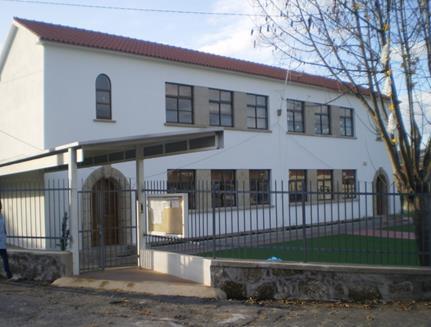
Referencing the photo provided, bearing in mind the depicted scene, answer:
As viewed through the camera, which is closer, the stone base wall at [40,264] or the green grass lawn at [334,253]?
the green grass lawn at [334,253]

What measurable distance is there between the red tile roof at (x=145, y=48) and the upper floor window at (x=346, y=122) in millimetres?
2897

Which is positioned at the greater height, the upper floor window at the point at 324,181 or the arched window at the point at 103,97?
the arched window at the point at 103,97

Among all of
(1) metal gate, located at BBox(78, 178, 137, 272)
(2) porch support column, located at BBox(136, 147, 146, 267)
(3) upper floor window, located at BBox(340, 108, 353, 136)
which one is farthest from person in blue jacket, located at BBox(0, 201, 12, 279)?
(3) upper floor window, located at BBox(340, 108, 353, 136)

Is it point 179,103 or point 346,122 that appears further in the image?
point 346,122

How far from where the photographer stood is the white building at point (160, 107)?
16406 mm

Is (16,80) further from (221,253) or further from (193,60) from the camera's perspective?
(221,253)

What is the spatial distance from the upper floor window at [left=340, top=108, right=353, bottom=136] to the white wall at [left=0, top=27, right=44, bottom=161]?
16.9m

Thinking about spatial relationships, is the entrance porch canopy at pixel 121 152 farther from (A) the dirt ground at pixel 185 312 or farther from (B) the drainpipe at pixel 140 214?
(A) the dirt ground at pixel 185 312

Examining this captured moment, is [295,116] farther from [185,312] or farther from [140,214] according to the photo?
[185,312]

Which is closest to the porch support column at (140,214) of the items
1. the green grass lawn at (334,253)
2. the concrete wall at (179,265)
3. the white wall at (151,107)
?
the concrete wall at (179,265)

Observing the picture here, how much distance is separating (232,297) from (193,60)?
12475 mm

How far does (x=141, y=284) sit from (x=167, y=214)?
5.81ft

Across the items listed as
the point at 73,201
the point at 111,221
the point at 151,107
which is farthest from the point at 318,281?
the point at 151,107

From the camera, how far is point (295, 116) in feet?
82.4
